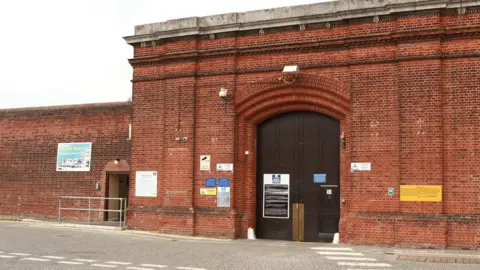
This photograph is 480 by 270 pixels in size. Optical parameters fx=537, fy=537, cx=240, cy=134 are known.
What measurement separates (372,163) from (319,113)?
8.09 ft

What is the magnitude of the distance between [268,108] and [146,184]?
16.1 ft

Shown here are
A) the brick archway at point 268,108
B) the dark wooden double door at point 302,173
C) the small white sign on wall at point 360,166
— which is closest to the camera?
the small white sign on wall at point 360,166

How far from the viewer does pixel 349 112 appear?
15812 mm

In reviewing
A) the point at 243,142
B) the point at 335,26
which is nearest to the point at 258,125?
the point at 243,142

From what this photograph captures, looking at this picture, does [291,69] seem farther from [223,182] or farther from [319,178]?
[223,182]

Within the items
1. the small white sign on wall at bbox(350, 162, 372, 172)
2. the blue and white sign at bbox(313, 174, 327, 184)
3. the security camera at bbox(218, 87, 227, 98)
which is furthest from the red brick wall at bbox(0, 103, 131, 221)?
the small white sign on wall at bbox(350, 162, 372, 172)

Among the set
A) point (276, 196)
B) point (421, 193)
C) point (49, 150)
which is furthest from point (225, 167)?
point (49, 150)

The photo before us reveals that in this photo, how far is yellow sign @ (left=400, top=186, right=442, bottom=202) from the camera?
47.2 ft

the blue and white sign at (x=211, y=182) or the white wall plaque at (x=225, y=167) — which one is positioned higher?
the white wall plaque at (x=225, y=167)

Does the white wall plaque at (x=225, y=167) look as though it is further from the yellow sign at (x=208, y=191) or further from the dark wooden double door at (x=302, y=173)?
the dark wooden double door at (x=302, y=173)

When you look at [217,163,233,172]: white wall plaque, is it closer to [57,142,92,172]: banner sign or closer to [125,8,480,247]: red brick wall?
[125,8,480,247]: red brick wall

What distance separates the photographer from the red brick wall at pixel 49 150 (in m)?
21.5

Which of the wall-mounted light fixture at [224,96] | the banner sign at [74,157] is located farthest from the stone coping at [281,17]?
the banner sign at [74,157]

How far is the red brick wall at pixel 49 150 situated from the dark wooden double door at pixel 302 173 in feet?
21.6
